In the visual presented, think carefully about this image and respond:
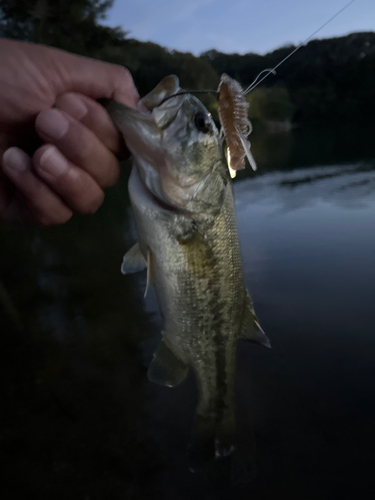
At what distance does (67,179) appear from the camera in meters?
1.89

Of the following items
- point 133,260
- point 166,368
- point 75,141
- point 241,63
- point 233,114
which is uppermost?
point 241,63

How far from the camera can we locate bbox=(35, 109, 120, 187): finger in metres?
1.74

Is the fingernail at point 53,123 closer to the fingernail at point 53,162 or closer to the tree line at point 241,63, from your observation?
the fingernail at point 53,162

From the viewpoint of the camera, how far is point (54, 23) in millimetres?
19688

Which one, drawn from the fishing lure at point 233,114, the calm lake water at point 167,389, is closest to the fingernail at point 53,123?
the fishing lure at point 233,114

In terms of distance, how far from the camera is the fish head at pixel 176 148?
1582mm

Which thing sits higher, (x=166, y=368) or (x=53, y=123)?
(x=53, y=123)

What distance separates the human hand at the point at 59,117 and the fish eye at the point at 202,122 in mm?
469

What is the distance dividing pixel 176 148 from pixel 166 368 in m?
1.26

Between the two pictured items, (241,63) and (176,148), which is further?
(241,63)

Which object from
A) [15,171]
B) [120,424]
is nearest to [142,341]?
[120,424]

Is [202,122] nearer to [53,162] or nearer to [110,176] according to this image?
[110,176]

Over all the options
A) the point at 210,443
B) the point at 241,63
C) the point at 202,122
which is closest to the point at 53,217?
the point at 202,122

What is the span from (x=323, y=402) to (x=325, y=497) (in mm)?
836
